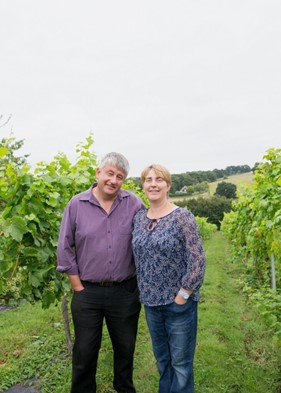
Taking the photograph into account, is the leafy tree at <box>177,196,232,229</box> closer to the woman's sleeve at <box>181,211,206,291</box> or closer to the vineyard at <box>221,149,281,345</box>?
the vineyard at <box>221,149,281,345</box>

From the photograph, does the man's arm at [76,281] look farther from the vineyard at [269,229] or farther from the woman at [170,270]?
the vineyard at [269,229]

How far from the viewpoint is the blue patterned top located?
2545 mm

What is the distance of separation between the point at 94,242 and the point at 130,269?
1.21 ft

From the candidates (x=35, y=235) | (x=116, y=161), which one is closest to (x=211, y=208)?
(x=35, y=235)

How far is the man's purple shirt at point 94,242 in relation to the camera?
2795 mm

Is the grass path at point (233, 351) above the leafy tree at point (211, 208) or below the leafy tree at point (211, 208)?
below

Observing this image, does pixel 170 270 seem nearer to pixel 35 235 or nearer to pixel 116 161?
pixel 116 161

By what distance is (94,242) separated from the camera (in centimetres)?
280

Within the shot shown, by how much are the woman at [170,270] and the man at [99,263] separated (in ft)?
0.53

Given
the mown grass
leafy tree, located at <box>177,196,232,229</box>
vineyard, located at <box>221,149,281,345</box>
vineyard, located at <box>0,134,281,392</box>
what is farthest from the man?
leafy tree, located at <box>177,196,232,229</box>

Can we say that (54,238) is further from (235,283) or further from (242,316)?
(235,283)

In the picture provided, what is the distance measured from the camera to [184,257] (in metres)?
2.62

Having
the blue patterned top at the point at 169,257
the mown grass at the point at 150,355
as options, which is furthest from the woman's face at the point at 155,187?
the mown grass at the point at 150,355

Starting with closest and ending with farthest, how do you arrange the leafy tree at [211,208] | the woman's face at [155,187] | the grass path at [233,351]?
1. the woman's face at [155,187]
2. the grass path at [233,351]
3. the leafy tree at [211,208]
